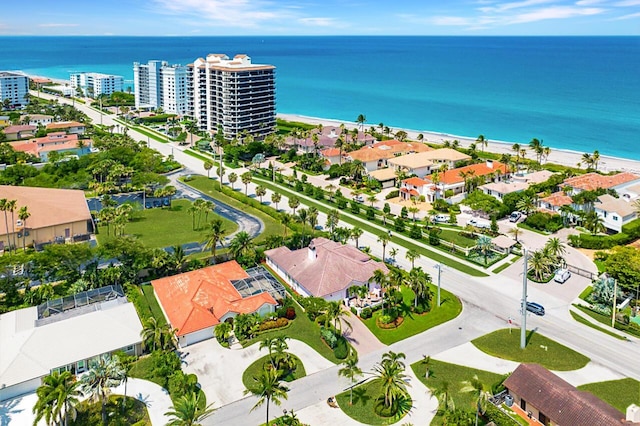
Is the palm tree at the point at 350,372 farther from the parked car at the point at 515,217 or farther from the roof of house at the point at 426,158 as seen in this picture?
the roof of house at the point at 426,158

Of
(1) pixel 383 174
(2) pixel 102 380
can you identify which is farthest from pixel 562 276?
(2) pixel 102 380

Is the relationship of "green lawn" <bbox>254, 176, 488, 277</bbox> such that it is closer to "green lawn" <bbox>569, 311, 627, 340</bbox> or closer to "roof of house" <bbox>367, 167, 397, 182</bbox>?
"green lawn" <bbox>569, 311, 627, 340</bbox>

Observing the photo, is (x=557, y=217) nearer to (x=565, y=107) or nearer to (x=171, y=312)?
(x=171, y=312)

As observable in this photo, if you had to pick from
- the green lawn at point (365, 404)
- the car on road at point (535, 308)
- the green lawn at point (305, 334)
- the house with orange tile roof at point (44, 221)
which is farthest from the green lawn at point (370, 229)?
the house with orange tile roof at point (44, 221)

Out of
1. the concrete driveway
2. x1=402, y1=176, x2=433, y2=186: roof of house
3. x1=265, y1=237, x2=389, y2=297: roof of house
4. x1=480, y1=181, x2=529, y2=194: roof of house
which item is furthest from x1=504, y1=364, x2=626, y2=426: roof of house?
x1=402, y1=176, x2=433, y2=186: roof of house

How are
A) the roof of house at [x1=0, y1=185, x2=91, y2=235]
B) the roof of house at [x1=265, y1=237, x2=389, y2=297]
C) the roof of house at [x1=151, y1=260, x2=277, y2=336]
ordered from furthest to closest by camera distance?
the roof of house at [x1=0, y1=185, x2=91, y2=235]
the roof of house at [x1=265, y1=237, x2=389, y2=297]
the roof of house at [x1=151, y1=260, x2=277, y2=336]

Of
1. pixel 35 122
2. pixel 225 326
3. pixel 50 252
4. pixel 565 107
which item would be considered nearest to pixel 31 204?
pixel 50 252

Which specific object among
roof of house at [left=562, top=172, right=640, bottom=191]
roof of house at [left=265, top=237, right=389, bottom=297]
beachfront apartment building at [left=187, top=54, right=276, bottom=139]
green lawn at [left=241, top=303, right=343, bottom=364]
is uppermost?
beachfront apartment building at [left=187, top=54, right=276, bottom=139]

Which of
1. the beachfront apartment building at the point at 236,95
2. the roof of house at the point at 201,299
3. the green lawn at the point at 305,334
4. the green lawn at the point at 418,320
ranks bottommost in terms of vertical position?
the green lawn at the point at 305,334
